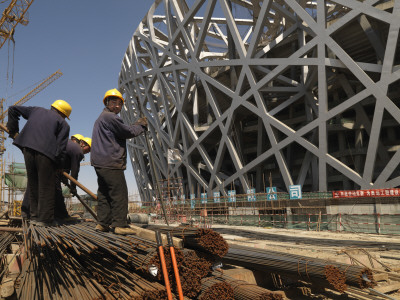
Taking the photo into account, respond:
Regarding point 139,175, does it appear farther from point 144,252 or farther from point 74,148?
point 144,252

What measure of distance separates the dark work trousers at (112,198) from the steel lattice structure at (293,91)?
13706 millimetres

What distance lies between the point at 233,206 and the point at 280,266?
56.2 feet

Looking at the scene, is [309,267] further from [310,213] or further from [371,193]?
[310,213]

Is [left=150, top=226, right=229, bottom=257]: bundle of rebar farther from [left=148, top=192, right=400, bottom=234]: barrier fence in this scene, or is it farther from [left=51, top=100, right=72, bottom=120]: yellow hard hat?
[left=148, top=192, right=400, bottom=234]: barrier fence

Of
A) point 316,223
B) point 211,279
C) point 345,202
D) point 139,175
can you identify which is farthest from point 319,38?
point 139,175

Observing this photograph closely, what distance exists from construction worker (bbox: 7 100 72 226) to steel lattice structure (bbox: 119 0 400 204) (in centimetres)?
1418

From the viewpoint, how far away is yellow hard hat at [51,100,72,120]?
4.30 m

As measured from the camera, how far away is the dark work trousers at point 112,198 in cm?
340

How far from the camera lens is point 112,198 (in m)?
3.45

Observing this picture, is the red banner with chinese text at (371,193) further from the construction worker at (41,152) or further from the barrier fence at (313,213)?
the construction worker at (41,152)

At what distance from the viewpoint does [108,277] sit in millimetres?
2514

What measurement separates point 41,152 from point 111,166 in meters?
0.92

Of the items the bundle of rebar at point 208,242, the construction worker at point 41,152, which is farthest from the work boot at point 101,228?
the bundle of rebar at point 208,242

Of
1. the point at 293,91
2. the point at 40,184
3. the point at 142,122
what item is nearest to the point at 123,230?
the point at 40,184
